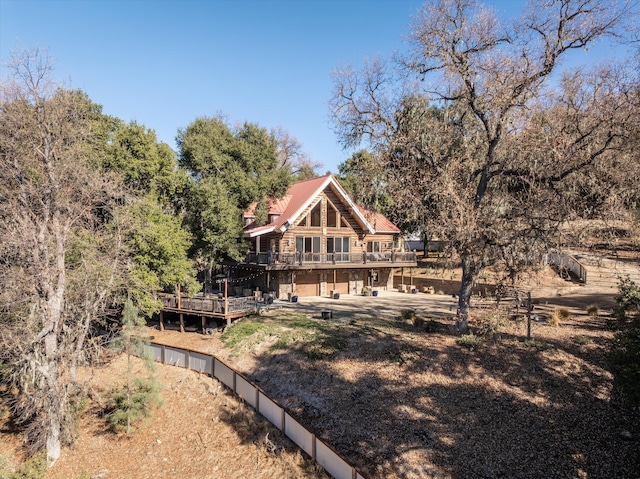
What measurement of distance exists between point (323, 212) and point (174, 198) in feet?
36.3

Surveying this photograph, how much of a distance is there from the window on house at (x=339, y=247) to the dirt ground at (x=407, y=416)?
34.7ft

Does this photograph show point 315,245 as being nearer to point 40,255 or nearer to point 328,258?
point 328,258

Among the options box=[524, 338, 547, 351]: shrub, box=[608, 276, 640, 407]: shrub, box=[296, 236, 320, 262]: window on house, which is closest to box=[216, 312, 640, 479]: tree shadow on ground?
box=[524, 338, 547, 351]: shrub

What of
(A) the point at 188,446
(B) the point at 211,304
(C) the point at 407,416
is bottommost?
(A) the point at 188,446

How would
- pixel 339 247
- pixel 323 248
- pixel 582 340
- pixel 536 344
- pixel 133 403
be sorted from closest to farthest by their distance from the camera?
pixel 133 403 → pixel 536 344 → pixel 582 340 → pixel 323 248 → pixel 339 247

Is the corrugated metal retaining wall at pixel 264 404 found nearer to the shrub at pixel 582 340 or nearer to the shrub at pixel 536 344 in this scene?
the shrub at pixel 536 344

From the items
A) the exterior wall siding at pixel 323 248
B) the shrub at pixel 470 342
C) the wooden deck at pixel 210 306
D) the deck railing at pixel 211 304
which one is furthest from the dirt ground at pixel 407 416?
the exterior wall siding at pixel 323 248

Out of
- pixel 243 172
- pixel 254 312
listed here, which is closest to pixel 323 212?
pixel 243 172

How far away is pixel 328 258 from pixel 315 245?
5.46 ft

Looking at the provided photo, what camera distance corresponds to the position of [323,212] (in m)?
30.5

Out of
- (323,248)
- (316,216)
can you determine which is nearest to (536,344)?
(323,248)

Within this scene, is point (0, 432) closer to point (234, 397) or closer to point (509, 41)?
point (234, 397)

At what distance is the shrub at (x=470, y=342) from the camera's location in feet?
58.8

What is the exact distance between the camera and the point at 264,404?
48.2ft
